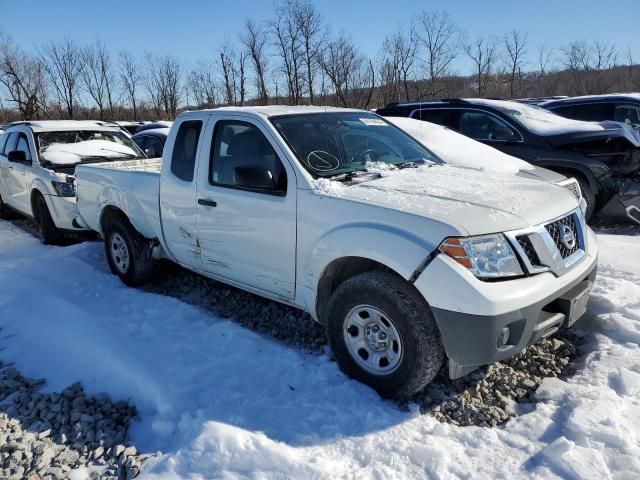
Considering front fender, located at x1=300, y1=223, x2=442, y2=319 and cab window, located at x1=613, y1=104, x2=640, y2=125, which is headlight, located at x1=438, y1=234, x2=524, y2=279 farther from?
cab window, located at x1=613, y1=104, x2=640, y2=125

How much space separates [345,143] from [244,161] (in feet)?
2.70

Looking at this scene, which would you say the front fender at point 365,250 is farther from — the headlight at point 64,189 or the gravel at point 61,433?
the headlight at point 64,189

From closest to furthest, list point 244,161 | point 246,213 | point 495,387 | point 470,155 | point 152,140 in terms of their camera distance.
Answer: point 495,387 → point 246,213 → point 244,161 → point 470,155 → point 152,140

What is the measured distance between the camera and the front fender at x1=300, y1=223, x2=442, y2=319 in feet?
9.14

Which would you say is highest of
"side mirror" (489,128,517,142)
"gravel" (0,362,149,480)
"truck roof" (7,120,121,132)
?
"truck roof" (7,120,121,132)

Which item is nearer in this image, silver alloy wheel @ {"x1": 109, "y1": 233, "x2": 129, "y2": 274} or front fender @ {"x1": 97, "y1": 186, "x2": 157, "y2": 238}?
front fender @ {"x1": 97, "y1": 186, "x2": 157, "y2": 238}

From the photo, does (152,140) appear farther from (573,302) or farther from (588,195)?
(573,302)

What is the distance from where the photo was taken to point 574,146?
7.04 metres

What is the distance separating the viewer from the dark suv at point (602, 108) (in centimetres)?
955

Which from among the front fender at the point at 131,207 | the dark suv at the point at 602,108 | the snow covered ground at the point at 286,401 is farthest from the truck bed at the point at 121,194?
the dark suv at the point at 602,108

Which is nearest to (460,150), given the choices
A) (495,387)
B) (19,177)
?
(495,387)

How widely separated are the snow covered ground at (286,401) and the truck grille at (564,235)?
85 cm

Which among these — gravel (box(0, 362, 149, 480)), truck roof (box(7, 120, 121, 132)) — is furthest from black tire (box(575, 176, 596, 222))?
truck roof (box(7, 120, 121, 132))

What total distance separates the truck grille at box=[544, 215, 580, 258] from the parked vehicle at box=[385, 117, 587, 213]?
217 cm
